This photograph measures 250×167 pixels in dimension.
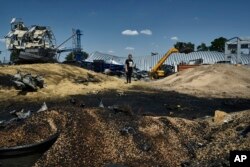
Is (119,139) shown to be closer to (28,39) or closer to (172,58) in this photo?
(28,39)

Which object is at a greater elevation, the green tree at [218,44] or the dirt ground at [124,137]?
the green tree at [218,44]

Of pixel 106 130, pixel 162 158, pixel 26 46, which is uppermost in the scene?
pixel 26 46

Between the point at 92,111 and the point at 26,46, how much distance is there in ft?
88.6

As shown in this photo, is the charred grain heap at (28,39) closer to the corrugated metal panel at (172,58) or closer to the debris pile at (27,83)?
the debris pile at (27,83)

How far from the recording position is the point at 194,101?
16.7m

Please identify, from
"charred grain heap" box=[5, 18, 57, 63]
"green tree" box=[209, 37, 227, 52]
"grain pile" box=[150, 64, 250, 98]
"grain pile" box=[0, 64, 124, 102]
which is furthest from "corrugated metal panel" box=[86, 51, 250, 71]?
"grain pile" box=[0, 64, 124, 102]

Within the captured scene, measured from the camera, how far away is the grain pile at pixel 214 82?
72.9 feet

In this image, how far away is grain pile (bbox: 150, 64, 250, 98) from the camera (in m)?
22.2

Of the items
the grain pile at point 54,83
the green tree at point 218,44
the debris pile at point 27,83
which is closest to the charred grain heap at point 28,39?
the grain pile at point 54,83

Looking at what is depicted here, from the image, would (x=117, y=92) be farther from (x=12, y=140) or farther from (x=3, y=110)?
(x=12, y=140)

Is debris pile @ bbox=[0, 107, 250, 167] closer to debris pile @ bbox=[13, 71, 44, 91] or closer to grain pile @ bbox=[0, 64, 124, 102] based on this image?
grain pile @ bbox=[0, 64, 124, 102]

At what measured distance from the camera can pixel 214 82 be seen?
24797mm

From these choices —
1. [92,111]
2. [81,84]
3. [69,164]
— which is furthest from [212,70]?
[69,164]

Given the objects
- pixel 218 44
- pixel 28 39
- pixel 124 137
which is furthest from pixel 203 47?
pixel 124 137
